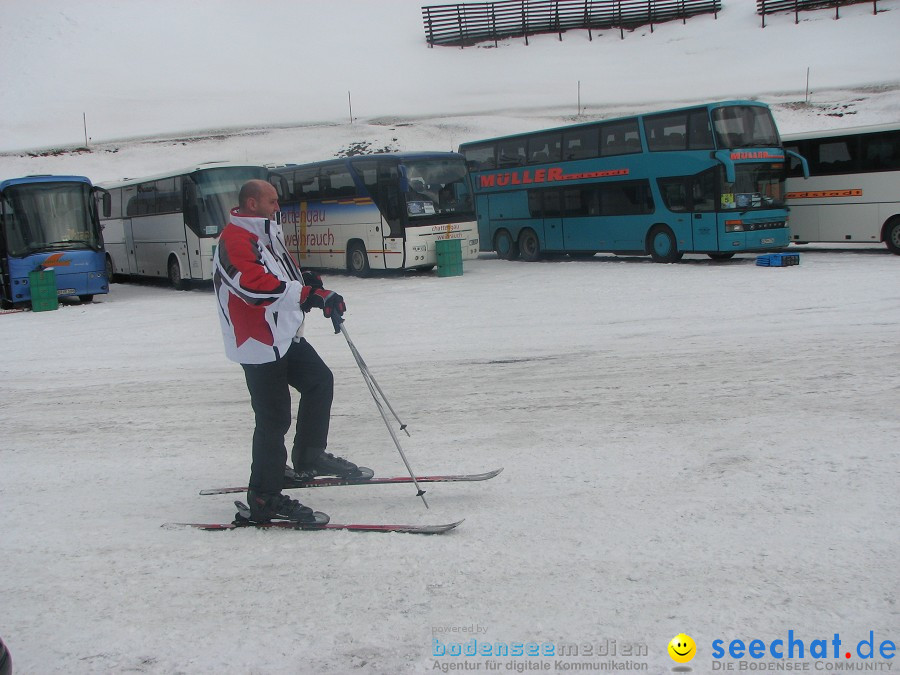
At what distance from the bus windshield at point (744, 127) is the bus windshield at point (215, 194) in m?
10.2

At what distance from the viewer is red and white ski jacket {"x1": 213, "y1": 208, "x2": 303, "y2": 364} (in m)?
4.22

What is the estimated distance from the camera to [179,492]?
5281 mm

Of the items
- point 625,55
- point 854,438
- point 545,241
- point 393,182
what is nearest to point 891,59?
point 625,55

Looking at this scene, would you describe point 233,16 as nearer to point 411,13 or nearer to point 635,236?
point 411,13

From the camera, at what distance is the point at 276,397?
4480mm

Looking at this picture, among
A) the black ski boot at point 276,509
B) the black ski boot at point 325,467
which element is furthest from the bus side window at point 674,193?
the black ski boot at point 276,509

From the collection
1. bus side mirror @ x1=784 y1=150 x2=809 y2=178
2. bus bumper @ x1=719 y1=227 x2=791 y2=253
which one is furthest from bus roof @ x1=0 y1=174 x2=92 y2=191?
bus side mirror @ x1=784 y1=150 x2=809 y2=178

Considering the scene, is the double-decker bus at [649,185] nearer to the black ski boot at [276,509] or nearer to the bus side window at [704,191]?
the bus side window at [704,191]

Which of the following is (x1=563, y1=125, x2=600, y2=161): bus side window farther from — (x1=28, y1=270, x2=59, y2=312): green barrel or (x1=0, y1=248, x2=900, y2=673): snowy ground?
(x1=28, y1=270, x2=59, y2=312): green barrel

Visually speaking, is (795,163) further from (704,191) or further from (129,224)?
(129,224)

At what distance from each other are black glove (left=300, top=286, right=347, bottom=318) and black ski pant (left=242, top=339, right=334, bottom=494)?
332 mm

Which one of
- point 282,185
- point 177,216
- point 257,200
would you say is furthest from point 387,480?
point 282,185

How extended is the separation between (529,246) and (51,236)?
39.2 ft

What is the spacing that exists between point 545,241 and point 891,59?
29943 mm
